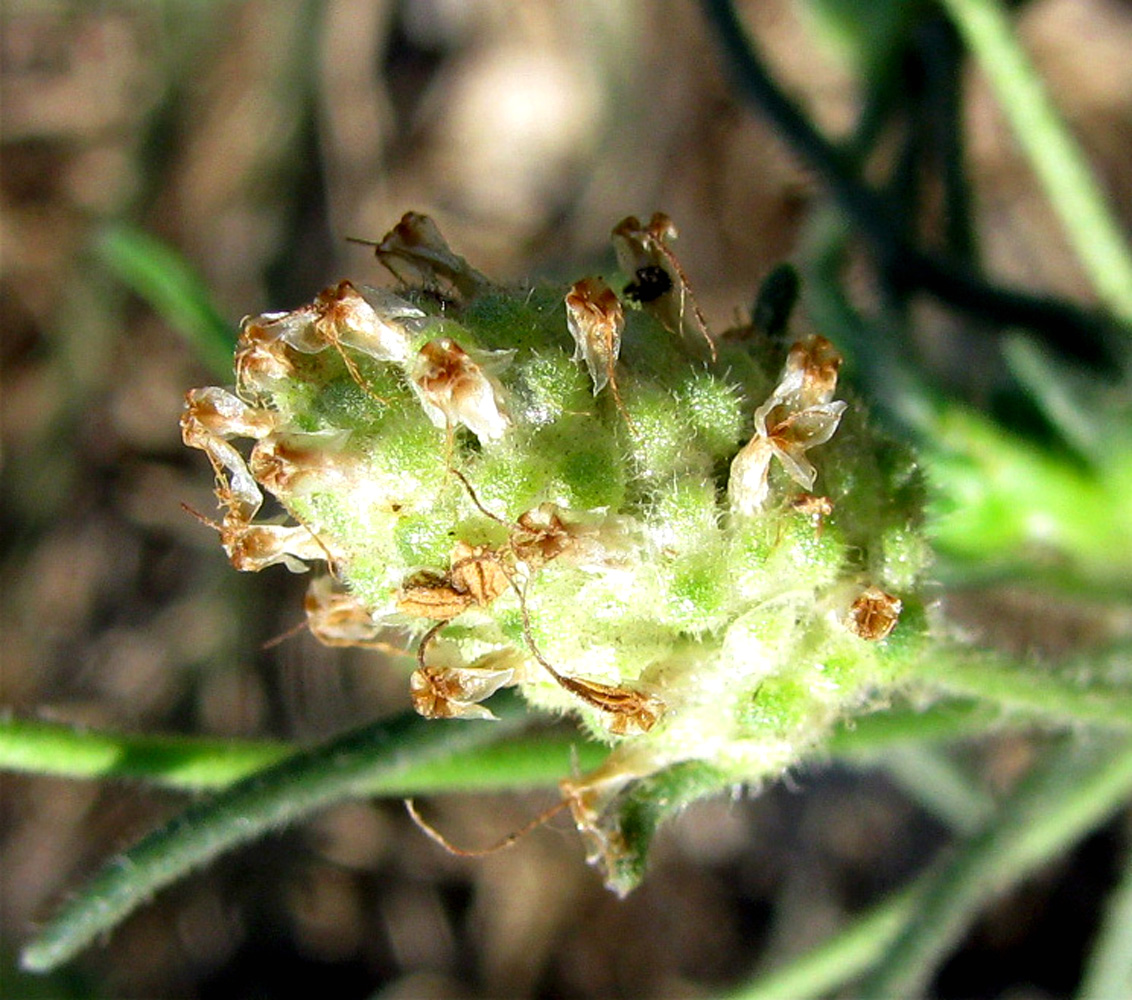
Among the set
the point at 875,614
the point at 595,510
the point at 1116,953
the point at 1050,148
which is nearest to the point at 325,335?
the point at 595,510

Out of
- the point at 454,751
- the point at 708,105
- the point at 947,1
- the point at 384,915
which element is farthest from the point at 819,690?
the point at 708,105

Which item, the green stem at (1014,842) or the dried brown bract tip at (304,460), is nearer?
the dried brown bract tip at (304,460)

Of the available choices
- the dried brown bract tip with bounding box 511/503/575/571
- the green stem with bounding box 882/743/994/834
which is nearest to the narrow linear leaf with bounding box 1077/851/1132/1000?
the green stem with bounding box 882/743/994/834

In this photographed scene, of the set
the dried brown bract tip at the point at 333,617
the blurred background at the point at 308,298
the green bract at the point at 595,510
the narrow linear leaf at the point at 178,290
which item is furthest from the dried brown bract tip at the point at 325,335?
the blurred background at the point at 308,298

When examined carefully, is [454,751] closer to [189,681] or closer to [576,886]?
[576,886]

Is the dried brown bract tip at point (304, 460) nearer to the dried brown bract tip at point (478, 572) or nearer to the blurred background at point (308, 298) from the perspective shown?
the dried brown bract tip at point (478, 572)

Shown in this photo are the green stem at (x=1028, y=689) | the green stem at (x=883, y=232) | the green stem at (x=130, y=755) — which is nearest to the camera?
the green stem at (x=1028, y=689)

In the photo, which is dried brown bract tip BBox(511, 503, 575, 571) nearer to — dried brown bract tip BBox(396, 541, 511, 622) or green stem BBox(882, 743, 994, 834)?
dried brown bract tip BBox(396, 541, 511, 622)
